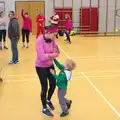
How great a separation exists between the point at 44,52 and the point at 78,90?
2205mm

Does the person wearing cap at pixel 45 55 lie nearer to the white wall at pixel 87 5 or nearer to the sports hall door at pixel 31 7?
the sports hall door at pixel 31 7

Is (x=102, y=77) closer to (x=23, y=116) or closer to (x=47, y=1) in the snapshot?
(x=23, y=116)

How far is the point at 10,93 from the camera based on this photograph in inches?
268

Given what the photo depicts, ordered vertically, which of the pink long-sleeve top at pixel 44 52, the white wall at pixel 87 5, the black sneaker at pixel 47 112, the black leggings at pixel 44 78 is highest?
the white wall at pixel 87 5

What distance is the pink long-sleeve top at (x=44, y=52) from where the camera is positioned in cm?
506

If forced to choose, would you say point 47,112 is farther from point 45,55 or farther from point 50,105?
point 45,55

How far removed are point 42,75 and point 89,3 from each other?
16.3 metres

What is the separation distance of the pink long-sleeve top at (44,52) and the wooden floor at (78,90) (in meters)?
1.03

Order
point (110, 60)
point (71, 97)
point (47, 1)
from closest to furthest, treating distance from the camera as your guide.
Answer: point (71, 97) → point (110, 60) → point (47, 1)

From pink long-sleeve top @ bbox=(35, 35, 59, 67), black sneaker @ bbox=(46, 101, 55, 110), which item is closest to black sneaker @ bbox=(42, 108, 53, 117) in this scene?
black sneaker @ bbox=(46, 101, 55, 110)

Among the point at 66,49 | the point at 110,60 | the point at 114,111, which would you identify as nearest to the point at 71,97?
the point at 114,111

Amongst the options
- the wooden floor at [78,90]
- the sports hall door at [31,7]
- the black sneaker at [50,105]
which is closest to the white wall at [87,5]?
the sports hall door at [31,7]

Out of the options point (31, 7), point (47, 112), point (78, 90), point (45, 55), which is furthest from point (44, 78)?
point (31, 7)

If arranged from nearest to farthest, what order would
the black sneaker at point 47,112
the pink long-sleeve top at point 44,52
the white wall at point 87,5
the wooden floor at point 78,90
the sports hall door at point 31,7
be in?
the pink long-sleeve top at point 44,52 → the black sneaker at point 47,112 → the wooden floor at point 78,90 → the sports hall door at point 31,7 → the white wall at point 87,5
